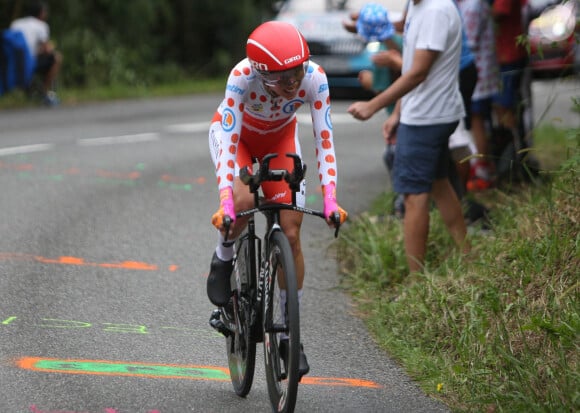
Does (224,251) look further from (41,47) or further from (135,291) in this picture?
(41,47)

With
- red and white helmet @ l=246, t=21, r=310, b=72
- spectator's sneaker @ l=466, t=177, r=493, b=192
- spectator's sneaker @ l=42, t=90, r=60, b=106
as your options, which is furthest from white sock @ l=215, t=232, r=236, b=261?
spectator's sneaker @ l=42, t=90, r=60, b=106

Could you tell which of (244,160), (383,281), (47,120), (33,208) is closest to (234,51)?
(47,120)

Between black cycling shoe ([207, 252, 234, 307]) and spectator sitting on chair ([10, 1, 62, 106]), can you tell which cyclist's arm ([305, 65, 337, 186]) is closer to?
black cycling shoe ([207, 252, 234, 307])

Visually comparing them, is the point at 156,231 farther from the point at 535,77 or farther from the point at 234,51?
the point at 234,51

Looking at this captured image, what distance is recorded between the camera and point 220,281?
5.63 metres

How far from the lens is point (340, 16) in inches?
727

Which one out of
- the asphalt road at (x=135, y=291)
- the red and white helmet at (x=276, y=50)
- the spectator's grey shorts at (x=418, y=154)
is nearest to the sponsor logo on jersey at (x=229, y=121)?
the red and white helmet at (x=276, y=50)

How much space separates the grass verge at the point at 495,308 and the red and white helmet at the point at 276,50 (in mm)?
1678

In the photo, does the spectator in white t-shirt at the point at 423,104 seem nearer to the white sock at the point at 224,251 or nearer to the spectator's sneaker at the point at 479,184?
the white sock at the point at 224,251

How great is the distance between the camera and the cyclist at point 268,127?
4.90 m

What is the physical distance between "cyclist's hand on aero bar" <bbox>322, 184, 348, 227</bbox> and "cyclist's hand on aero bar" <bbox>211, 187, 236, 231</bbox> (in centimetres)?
42

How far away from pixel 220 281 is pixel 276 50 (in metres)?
1.34

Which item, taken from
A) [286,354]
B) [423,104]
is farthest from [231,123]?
[423,104]

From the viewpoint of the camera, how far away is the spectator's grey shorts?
7.04 meters
